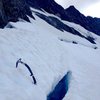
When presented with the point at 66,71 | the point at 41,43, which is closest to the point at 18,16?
the point at 41,43

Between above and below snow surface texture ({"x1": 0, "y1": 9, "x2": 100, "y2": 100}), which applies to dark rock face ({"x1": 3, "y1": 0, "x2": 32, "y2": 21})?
below

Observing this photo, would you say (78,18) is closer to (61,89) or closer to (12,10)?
(12,10)

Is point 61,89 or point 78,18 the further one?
point 78,18

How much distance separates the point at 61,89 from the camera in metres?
10.4

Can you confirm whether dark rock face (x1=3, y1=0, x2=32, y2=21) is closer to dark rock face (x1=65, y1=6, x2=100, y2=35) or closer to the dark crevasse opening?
the dark crevasse opening

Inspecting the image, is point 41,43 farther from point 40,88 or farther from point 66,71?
point 40,88

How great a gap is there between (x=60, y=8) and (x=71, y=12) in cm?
870

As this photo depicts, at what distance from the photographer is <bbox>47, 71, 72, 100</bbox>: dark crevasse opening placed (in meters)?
9.31

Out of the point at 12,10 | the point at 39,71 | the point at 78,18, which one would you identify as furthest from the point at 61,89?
the point at 78,18

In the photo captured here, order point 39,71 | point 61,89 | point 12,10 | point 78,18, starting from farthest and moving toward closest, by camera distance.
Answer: point 78,18 < point 12,10 < point 61,89 < point 39,71

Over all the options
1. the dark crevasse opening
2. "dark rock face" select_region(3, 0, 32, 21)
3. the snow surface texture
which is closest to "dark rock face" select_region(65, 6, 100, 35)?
"dark rock face" select_region(3, 0, 32, 21)

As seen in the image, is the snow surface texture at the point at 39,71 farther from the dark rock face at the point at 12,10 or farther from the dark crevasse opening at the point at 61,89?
A: the dark rock face at the point at 12,10

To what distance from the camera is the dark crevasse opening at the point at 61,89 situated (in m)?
9.31

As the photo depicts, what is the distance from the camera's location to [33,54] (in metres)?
11.1
